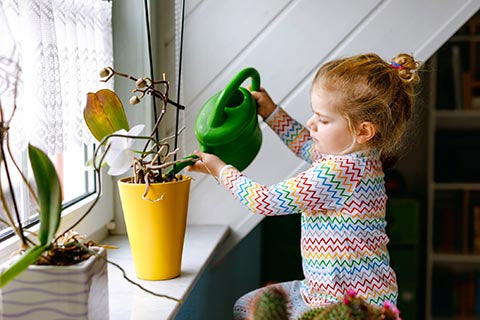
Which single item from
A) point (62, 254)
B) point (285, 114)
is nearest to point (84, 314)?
point (62, 254)

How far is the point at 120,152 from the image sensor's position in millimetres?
1056

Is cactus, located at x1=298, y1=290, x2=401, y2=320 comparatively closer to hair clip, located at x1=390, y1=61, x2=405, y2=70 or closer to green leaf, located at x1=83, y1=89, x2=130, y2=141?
green leaf, located at x1=83, y1=89, x2=130, y2=141

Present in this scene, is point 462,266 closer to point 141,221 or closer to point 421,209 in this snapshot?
point 421,209

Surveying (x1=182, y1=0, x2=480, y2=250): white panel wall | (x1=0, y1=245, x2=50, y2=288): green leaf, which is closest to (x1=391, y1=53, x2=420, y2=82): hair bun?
(x1=182, y1=0, x2=480, y2=250): white panel wall

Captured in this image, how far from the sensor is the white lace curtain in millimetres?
926

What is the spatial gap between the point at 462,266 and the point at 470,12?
1614 mm

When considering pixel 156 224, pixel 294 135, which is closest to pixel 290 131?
pixel 294 135

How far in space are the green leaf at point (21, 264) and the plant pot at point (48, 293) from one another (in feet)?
0.13

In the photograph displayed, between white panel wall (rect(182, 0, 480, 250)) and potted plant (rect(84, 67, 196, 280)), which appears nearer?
potted plant (rect(84, 67, 196, 280))

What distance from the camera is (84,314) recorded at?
86 centimetres

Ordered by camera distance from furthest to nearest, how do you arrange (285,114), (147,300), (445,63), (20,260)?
1. (445,63)
2. (285,114)
3. (147,300)
4. (20,260)

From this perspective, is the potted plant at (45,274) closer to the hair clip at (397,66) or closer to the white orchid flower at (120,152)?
the white orchid flower at (120,152)

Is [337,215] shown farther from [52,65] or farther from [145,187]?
[52,65]

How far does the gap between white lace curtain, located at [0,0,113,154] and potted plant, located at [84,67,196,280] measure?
0.06 m
